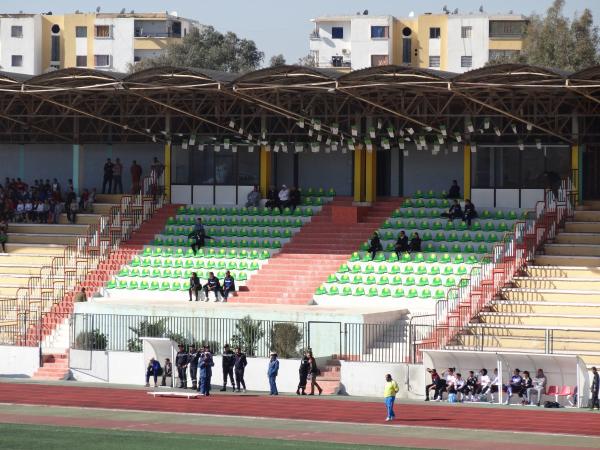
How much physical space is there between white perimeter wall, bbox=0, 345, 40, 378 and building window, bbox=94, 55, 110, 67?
76.6 meters

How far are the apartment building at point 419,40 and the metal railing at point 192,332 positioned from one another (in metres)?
65.2

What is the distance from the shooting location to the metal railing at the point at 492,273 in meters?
41.9

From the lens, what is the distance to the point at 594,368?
3672cm

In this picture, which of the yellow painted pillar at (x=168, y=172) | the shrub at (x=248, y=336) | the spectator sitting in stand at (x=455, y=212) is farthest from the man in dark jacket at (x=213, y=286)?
the yellow painted pillar at (x=168, y=172)

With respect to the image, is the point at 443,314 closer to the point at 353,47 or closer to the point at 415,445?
the point at 415,445

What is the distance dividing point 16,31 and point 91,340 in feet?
257

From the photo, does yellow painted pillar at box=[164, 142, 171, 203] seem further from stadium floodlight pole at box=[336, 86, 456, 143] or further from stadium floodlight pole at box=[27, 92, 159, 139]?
stadium floodlight pole at box=[336, 86, 456, 143]

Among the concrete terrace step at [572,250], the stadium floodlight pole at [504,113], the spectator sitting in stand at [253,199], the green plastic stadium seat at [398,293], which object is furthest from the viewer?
the spectator sitting in stand at [253,199]

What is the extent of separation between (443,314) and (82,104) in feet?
63.3

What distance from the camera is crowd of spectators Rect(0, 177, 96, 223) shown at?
189 ft

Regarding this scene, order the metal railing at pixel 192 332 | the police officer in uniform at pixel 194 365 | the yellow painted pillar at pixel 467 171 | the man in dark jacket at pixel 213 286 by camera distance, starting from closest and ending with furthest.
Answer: the police officer in uniform at pixel 194 365 < the metal railing at pixel 192 332 < the man in dark jacket at pixel 213 286 < the yellow painted pillar at pixel 467 171

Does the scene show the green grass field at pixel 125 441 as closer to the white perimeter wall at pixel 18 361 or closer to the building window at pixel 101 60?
the white perimeter wall at pixel 18 361

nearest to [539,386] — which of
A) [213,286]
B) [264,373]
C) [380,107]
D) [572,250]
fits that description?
[264,373]

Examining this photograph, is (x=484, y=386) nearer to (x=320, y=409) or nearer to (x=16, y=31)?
(x=320, y=409)
